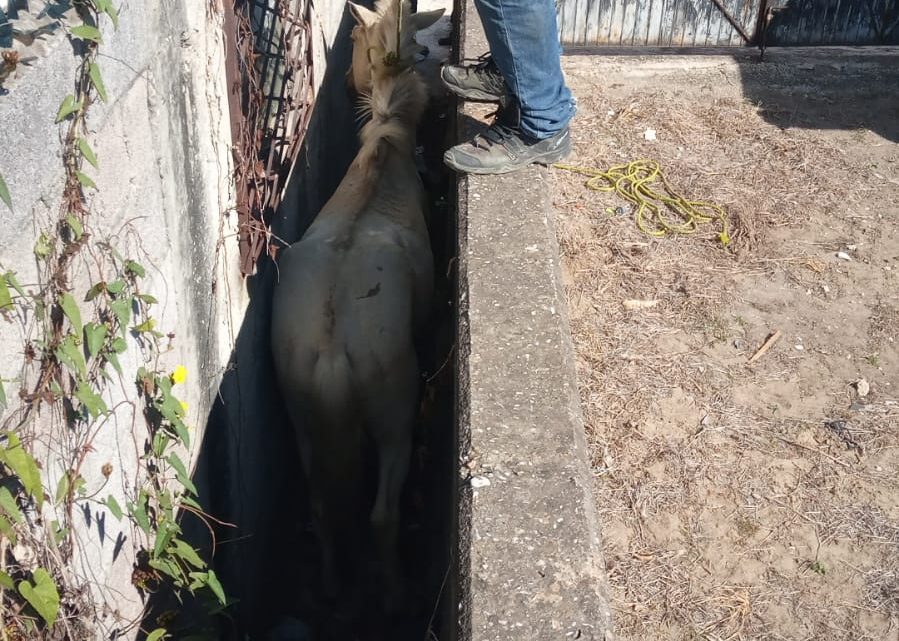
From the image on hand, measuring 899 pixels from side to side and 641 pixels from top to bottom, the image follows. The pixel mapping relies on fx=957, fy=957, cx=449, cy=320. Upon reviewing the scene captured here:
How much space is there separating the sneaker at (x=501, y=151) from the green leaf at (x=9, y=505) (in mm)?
2249

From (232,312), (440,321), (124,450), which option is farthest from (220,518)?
(440,321)

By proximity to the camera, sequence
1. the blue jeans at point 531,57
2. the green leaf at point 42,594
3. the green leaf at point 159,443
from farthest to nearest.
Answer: the blue jeans at point 531,57
the green leaf at point 159,443
the green leaf at point 42,594

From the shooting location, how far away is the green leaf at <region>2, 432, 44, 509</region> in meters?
1.87

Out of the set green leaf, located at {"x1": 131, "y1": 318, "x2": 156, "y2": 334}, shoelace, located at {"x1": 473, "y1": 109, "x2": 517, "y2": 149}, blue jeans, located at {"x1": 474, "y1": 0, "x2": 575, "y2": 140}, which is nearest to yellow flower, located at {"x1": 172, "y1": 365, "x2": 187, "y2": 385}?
green leaf, located at {"x1": 131, "y1": 318, "x2": 156, "y2": 334}

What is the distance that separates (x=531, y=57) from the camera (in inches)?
143

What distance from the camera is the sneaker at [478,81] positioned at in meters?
4.17

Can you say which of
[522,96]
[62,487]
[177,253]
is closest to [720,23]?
[522,96]

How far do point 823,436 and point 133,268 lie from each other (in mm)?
2218

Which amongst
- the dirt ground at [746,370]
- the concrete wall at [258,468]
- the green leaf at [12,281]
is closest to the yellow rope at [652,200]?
the dirt ground at [746,370]

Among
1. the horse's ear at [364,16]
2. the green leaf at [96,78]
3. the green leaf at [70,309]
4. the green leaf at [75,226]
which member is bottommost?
the green leaf at [70,309]

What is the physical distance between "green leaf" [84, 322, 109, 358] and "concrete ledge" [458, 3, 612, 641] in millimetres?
947

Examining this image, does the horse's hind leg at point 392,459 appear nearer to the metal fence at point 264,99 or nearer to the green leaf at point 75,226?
the metal fence at point 264,99

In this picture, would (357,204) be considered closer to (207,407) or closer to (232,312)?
(232,312)

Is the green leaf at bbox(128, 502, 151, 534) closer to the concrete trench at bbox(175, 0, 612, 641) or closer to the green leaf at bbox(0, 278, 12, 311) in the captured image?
the concrete trench at bbox(175, 0, 612, 641)
